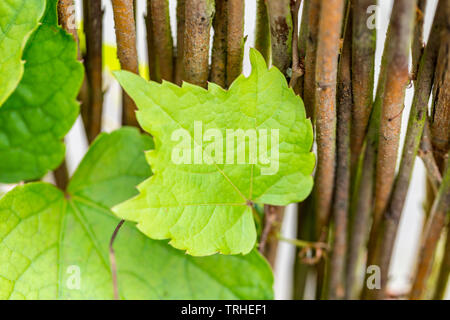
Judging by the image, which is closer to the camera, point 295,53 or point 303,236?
point 295,53

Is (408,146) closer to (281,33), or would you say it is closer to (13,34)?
(281,33)

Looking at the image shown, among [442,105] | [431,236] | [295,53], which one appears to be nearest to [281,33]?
[295,53]

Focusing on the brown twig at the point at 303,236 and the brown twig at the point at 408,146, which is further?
the brown twig at the point at 303,236

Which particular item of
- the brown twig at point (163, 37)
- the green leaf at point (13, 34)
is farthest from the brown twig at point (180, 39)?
the green leaf at point (13, 34)

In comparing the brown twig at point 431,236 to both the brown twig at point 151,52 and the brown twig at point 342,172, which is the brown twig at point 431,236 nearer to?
the brown twig at point 342,172

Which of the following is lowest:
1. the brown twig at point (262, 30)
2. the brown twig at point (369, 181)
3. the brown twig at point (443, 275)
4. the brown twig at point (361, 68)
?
the brown twig at point (443, 275)

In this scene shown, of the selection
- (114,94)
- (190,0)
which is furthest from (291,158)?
(114,94)

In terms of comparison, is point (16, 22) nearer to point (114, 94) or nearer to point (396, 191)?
point (396, 191)
